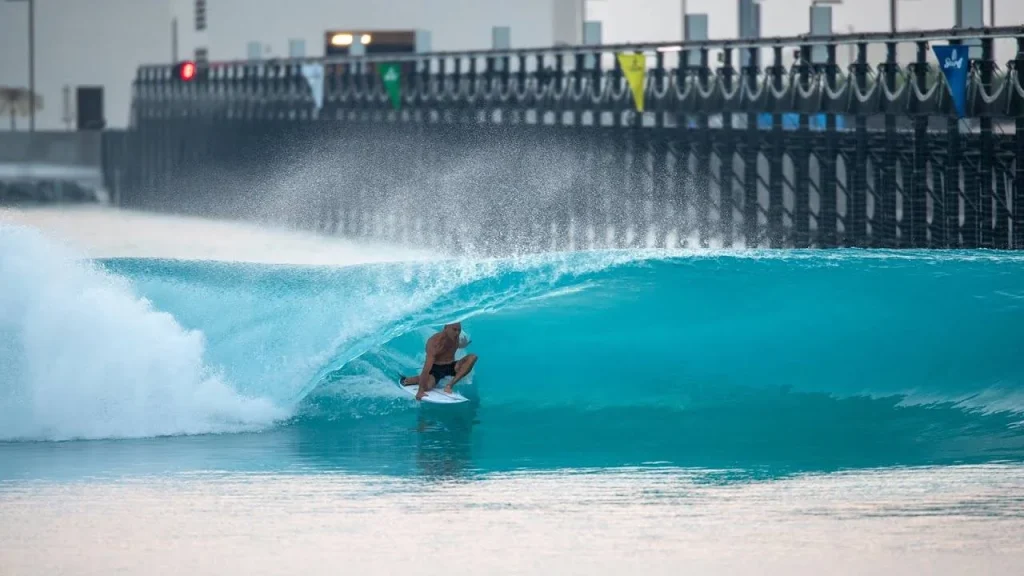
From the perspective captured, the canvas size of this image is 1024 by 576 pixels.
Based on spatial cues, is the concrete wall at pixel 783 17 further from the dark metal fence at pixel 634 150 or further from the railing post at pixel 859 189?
the railing post at pixel 859 189

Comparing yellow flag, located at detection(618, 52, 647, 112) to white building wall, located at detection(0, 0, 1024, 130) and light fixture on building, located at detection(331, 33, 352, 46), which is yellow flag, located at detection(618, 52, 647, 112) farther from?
light fixture on building, located at detection(331, 33, 352, 46)

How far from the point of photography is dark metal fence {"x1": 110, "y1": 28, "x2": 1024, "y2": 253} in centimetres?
2238

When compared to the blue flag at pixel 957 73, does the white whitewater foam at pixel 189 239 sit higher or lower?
lower

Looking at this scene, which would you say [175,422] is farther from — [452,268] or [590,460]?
[452,268]

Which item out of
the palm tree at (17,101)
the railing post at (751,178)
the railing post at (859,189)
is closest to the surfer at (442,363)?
the railing post at (859,189)

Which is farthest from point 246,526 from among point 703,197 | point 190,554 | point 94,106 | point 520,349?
point 94,106

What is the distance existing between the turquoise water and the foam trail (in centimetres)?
2

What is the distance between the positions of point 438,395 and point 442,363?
0.27 meters

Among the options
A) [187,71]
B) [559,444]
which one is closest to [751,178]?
[559,444]

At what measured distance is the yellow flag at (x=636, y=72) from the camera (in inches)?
1161

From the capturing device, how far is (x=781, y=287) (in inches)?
719

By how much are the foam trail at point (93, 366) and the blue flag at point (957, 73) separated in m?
9.44

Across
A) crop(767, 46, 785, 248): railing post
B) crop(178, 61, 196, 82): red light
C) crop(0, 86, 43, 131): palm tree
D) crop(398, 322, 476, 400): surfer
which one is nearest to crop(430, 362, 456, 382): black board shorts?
crop(398, 322, 476, 400): surfer

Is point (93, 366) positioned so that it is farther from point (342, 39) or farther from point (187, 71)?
point (342, 39)
